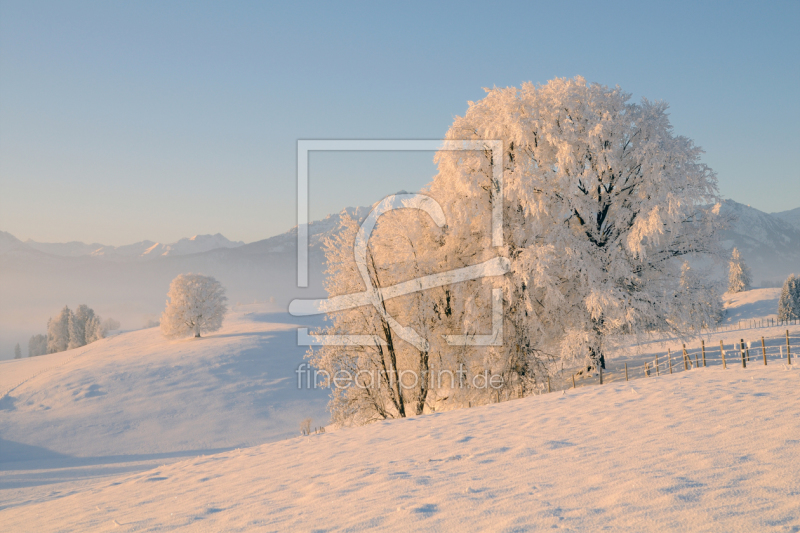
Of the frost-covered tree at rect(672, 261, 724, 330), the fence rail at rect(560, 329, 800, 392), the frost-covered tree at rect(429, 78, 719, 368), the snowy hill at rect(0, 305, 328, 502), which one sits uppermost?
the frost-covered tree at rect(429, 78, 719, 368)

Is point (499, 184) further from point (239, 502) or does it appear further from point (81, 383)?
point (81, 383)

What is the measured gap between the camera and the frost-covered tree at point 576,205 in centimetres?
2312

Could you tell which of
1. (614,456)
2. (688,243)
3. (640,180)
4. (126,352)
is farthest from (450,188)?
(126,352)

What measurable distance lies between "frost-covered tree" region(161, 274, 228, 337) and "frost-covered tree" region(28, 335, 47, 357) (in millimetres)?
113600

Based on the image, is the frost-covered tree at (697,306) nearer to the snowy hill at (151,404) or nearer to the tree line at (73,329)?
the snowy hill at (151,404)

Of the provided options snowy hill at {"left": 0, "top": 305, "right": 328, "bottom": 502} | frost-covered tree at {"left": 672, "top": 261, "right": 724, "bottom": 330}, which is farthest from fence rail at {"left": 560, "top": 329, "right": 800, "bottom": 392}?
snowy hill at {"left": 0, "top": 305, "right": 328, "bottom": 502}

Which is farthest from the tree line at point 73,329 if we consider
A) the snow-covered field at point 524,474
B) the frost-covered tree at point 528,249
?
the frost-covered tree at point 528,249

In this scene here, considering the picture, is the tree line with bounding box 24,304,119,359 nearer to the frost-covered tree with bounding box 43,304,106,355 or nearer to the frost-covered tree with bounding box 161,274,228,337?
the frost-covered tree with bounding box 43,304,106,355

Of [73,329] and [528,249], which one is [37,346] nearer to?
[73,329]

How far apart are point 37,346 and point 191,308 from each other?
129472 mm

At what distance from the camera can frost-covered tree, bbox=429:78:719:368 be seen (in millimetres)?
23125

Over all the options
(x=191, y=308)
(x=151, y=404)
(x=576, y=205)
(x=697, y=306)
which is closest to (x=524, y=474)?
(x=576, y=205)

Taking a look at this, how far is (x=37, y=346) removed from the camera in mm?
165500

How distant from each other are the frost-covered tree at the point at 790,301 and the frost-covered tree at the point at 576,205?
62.2 meters
